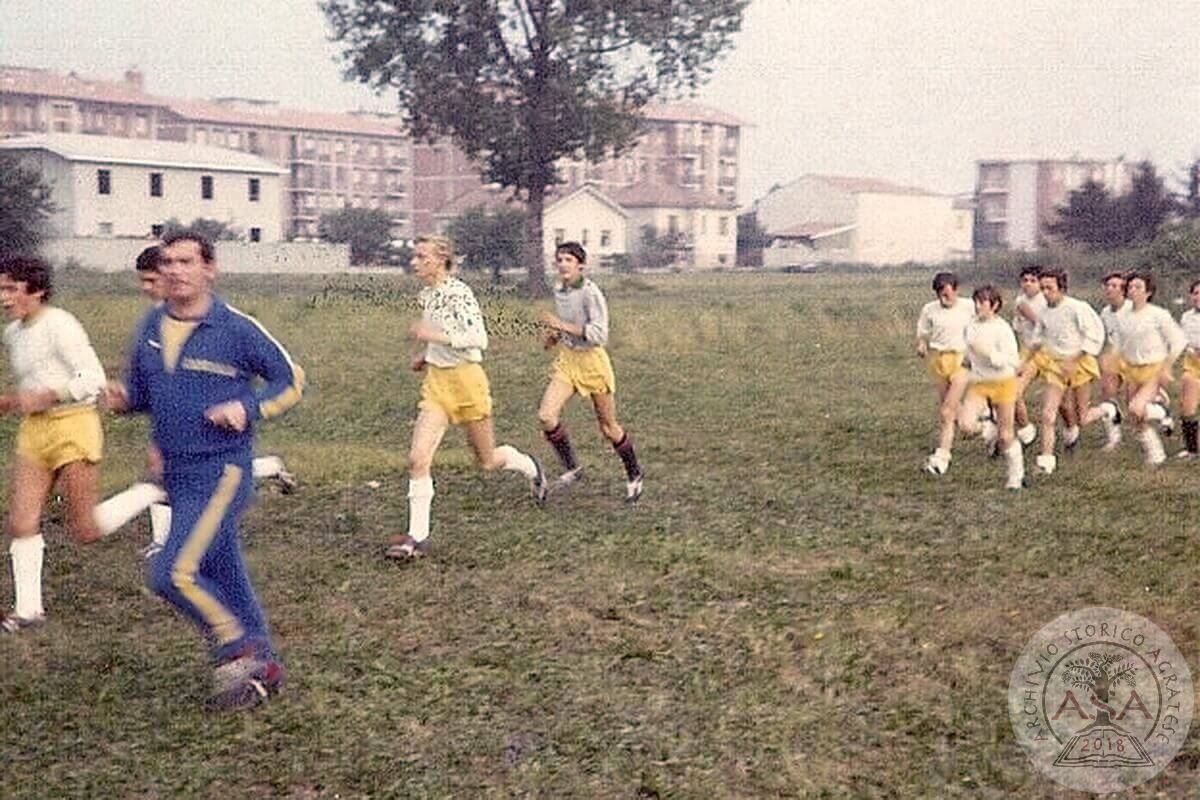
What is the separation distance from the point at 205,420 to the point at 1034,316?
9.30 metres

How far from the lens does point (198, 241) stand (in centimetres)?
624

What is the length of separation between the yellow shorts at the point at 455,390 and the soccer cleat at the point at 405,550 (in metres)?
0.75

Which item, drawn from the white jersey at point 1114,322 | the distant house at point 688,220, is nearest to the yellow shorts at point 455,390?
the white jersey at point 1114,322

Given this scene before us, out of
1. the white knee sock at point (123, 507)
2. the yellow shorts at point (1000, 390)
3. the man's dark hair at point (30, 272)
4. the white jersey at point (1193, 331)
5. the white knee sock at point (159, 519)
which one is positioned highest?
the man's dark hair at point (30, 272)

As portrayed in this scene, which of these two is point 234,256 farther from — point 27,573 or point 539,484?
point 27,573

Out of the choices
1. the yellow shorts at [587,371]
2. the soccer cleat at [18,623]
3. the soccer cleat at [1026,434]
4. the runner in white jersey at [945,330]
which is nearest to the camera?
the soccer cleat at [18,623]

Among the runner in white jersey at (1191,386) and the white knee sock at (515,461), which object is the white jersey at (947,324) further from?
the white knee sock at (515,461)

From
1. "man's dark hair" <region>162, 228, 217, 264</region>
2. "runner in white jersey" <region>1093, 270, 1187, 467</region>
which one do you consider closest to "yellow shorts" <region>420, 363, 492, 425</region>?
"man's dark hair" <region>162, 228, 217, 264</region>

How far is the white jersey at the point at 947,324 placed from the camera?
13.7 m

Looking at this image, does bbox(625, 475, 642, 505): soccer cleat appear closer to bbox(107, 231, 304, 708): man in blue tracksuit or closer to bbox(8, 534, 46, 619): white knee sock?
bbox(8, 534, 46, 619): white knee sock

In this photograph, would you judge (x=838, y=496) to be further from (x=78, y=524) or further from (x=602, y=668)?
(x=78, y=524)

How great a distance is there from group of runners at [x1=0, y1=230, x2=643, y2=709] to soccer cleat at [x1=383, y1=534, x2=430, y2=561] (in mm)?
13

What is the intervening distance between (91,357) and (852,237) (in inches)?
3382

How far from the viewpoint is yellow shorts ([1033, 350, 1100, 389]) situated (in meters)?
13.2
